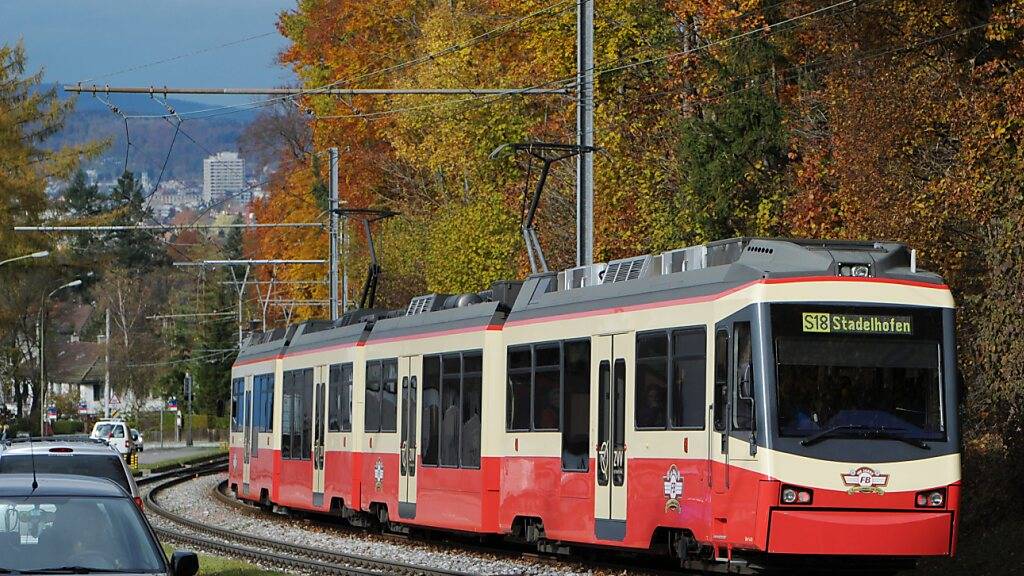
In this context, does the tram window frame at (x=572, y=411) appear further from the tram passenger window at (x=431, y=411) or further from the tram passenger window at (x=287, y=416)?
the tram passenger window at (x=287, y=416)

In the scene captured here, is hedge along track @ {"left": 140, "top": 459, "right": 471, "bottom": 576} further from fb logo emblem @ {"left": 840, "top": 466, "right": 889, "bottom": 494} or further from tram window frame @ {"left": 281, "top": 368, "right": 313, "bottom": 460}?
fb logo emblem @ {"left": 840, "top": 466, "right": 889, "bottom": 494}

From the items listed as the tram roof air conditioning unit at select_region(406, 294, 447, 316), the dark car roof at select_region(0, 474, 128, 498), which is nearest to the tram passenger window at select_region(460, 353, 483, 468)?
the tram roof air conditioning unit at select_region(406, 294, 447, 316)

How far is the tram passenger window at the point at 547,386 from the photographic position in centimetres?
2018

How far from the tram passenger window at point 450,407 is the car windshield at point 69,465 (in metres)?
7.28

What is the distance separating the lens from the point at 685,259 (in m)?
17.9

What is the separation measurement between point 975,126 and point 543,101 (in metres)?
27.9

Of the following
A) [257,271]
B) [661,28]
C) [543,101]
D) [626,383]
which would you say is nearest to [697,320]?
[626,383]

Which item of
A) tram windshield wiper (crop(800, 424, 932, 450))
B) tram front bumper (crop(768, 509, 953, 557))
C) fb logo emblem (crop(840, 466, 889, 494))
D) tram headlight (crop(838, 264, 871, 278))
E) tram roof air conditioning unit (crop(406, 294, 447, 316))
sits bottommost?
tram front bumper (crop(768, 509, 953, 557))

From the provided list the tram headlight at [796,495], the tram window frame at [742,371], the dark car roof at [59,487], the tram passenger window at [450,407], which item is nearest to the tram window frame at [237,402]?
the tram passenger window at [450,407]

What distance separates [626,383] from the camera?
1836 cm

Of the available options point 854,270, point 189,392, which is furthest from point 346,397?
point 189,392

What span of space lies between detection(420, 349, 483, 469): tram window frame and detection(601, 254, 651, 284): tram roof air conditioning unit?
3.23m

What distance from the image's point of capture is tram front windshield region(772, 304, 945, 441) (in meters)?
15.5

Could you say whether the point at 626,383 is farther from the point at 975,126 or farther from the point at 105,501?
the point at 105,501
